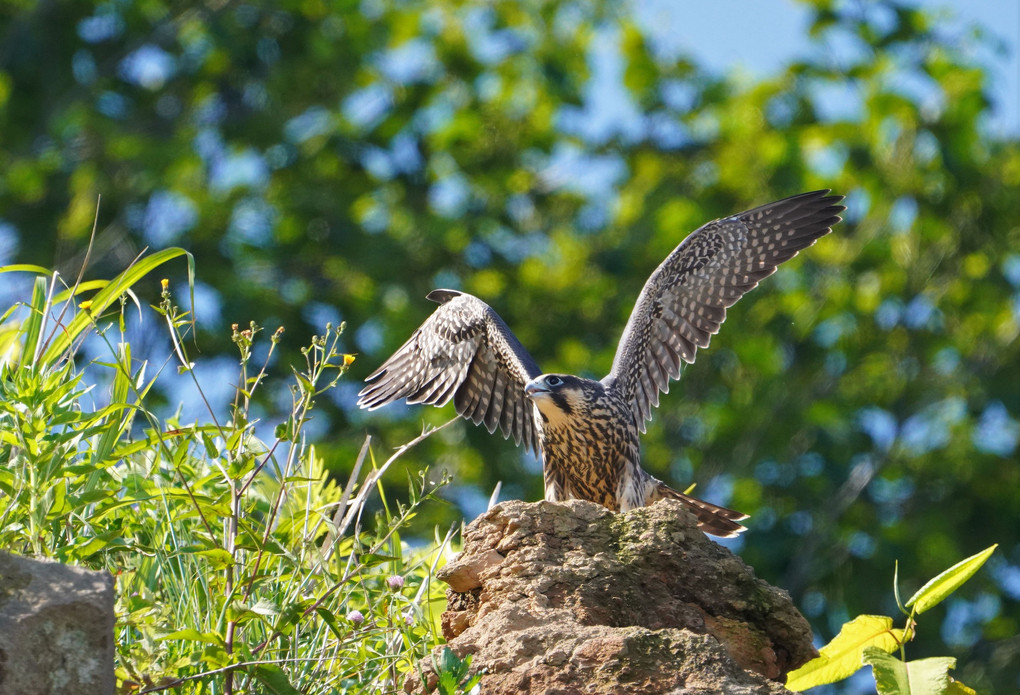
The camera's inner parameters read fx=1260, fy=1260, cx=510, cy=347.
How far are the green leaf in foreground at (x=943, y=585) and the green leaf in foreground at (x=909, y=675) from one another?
126mm

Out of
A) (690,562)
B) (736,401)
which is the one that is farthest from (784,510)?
(690,562)

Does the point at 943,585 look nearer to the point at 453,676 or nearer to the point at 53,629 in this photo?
the point at 453,676

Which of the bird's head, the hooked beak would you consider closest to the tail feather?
the bird's head

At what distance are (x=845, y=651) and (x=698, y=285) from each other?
10.3 ft

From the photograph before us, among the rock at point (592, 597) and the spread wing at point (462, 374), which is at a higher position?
the spread wing at point (462, 374)

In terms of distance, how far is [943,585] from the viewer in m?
2.75

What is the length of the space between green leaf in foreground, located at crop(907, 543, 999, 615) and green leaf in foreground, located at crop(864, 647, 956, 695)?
0.13 meters

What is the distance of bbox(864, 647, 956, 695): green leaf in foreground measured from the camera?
8.35ft

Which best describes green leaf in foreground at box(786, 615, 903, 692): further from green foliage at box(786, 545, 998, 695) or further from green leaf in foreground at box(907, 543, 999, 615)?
green leaf in foreground at box(907, 543, 999, 615)

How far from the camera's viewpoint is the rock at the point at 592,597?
2.57 m

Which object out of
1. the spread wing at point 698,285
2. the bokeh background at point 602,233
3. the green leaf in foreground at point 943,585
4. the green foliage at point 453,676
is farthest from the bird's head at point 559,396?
the bokeh background at point 602,233

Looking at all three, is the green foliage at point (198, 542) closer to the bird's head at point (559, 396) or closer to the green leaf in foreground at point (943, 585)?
the green leaf in foreground at point (943, 585)

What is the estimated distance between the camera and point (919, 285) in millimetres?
19031

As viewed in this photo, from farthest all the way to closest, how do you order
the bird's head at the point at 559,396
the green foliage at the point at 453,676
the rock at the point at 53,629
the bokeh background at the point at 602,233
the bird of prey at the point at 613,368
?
1. the bokeh background at the point at 602,233
2. the bird of prey at the point at 613,368
3. the bird's head at the point at 559,396
4. the green foliage at the point at 453,676
5. the rock at the point at 53,629
